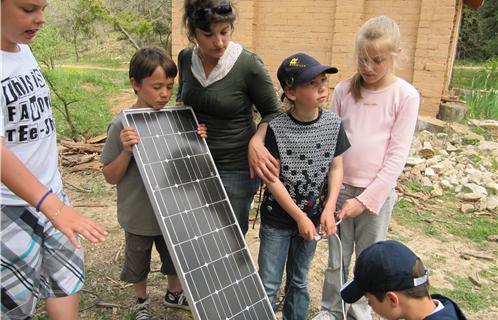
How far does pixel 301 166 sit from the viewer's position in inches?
103

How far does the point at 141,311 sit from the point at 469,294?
2929 millimetres

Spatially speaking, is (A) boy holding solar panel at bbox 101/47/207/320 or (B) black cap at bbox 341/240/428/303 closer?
(B) black cap at bbox 341/240/428/303

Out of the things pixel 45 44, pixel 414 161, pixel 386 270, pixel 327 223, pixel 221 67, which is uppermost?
pixel 221 67

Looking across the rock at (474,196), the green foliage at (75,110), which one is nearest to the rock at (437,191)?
the rock at (474,196)

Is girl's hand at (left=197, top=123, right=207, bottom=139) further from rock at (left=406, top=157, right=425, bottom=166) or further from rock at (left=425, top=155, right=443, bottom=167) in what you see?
rock at (left=425, top=155, right=443, bottom=167)

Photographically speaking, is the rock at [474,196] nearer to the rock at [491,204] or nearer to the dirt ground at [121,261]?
the rock at [491,204]

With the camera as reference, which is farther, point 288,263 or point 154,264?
point 154,264

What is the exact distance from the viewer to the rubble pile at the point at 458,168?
6.20 m

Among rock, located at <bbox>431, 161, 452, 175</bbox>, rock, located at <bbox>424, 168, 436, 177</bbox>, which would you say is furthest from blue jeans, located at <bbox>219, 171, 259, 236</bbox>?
rock, located at <bbox>431, 161, 452, 175</bbox>

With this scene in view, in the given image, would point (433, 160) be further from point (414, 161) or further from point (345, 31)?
point (345, 31)


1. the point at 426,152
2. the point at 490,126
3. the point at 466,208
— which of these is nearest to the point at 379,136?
the point at 466,208

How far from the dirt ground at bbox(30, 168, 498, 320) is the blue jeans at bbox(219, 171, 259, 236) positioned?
3.44ft

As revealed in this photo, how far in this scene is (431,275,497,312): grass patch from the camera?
12.7 feet

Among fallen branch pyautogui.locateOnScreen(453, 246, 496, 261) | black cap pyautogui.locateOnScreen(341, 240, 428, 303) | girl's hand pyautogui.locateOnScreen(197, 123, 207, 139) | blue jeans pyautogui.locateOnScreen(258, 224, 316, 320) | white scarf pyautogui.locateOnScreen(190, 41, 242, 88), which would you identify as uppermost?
white scarf pyautogui.locateOnScreen(190, 41, 242, 88)
